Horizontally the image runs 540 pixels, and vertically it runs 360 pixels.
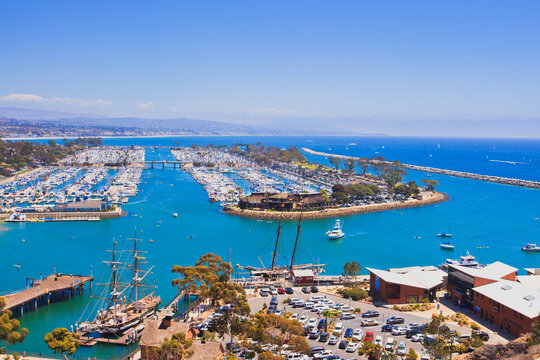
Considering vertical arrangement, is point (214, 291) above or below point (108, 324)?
above

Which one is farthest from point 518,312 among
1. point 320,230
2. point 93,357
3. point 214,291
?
point 320,230

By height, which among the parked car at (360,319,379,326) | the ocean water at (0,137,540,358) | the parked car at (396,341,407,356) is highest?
the parked car at (396,341,407,356)

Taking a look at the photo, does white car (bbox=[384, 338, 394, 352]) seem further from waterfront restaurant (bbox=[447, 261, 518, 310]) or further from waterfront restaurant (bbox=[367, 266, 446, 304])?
waterfront restaurant (bbox=[447, 261, 518, 310])

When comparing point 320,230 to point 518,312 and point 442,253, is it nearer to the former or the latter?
point 442,253

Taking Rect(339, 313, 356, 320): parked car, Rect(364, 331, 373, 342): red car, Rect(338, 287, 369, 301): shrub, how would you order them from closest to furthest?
Rect(364, 331, 373, 342): red car → Rect(339, 313, 356, 320): parked car → Rect(338, 287, 369, 301): shrub

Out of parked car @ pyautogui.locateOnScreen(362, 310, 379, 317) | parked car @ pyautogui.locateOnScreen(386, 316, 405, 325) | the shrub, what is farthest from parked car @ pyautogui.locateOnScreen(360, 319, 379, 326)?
the shrub

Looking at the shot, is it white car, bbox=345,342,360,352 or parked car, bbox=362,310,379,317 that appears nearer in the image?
white car, bbox=345,342,360,352
